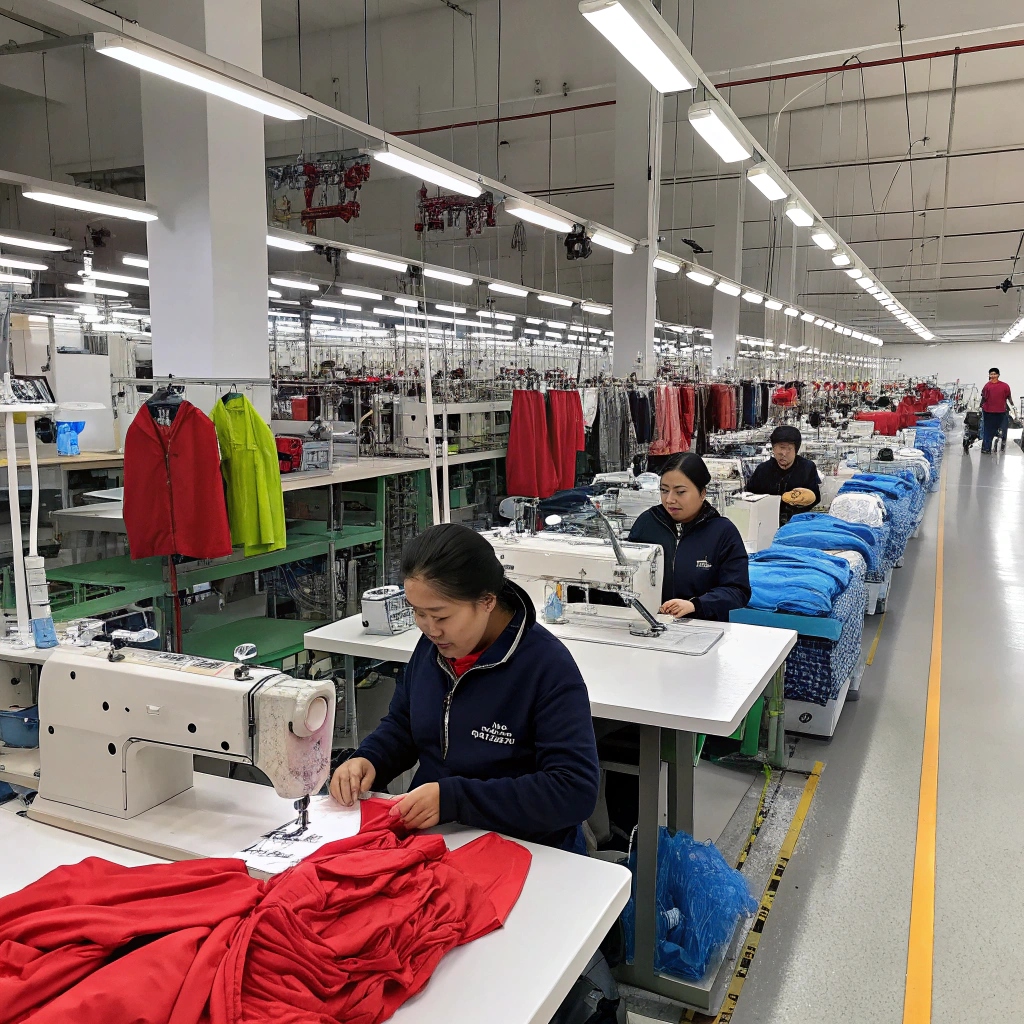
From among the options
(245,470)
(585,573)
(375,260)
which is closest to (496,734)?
(585,573)

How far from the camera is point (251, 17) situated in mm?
5172

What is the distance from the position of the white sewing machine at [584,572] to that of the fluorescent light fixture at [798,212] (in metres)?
4.54

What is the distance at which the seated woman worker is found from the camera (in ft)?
5.43

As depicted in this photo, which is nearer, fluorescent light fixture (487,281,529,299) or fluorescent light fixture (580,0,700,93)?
fluorescent light fixture (580,0,700,93)

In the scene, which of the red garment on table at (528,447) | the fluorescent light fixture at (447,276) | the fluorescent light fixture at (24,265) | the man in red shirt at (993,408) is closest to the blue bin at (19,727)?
the red garment on table at (528,447)

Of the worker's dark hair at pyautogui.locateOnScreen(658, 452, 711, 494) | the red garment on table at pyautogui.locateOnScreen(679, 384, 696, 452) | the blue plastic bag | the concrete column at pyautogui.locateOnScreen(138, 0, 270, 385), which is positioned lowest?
the blue plastic bag

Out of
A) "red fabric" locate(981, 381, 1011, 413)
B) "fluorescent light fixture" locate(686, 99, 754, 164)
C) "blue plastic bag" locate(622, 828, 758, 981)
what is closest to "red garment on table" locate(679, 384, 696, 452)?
"fluorescent light fixture" locate(686, 99, 754, 164)

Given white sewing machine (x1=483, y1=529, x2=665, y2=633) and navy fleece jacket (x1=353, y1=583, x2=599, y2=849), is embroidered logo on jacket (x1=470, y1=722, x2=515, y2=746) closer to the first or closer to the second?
navy fleece jacket (x1=353, y1=583, x2=599, y2=849)

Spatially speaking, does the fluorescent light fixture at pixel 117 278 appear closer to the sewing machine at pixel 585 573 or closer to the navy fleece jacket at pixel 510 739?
the sewing machine at pixel 585 573

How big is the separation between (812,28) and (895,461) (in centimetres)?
387

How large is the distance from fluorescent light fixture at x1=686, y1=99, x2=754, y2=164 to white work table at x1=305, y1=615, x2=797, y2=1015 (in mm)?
2685

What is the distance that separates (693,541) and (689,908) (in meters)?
1.38

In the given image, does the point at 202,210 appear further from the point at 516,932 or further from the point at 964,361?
the point at 964,361

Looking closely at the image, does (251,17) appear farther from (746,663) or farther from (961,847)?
(961,847)
